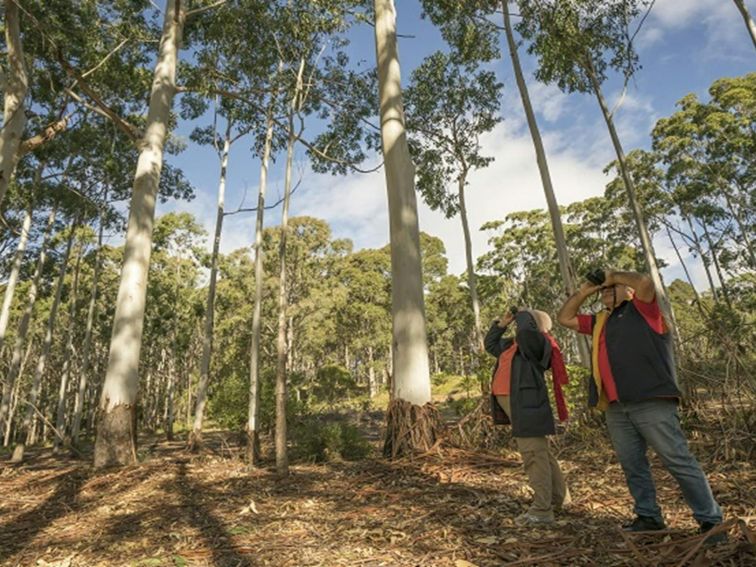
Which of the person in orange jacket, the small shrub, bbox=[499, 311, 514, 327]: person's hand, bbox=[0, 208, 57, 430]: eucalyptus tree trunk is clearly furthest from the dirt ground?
bbox=[0, 208, 57, 430]: eucalyptus tree trunk

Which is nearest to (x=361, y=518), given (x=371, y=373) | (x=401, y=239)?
(x=401, y=239)

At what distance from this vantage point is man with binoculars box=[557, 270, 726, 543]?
2.32 metres

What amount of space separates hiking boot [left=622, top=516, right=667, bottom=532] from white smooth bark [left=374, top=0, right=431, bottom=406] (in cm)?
275

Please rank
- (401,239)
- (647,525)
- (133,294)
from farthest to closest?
(133,294) < (401,239) < (647,525)

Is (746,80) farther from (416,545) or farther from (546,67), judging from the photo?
(416,545)

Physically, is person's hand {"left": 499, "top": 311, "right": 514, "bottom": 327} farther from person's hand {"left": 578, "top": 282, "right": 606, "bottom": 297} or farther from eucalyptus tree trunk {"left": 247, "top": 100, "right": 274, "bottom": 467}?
eucalyptus tree trunk {"left": 247, "top": 100, "right": 274, "bottom": 467}

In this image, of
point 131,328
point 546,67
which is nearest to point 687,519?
point 131,328

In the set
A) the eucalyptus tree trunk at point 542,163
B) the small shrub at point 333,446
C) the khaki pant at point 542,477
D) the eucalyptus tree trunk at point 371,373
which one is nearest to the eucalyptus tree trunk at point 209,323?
the small shrub at point 333,446

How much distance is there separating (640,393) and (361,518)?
1880 millimetres

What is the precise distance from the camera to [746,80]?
17.9 m

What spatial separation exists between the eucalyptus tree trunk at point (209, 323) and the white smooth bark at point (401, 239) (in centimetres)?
705

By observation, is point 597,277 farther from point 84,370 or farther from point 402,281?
point 84,370

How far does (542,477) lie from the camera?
2875 mm

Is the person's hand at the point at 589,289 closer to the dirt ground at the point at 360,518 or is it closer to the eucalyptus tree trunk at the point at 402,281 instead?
the dirt ground at the point at 360,518
